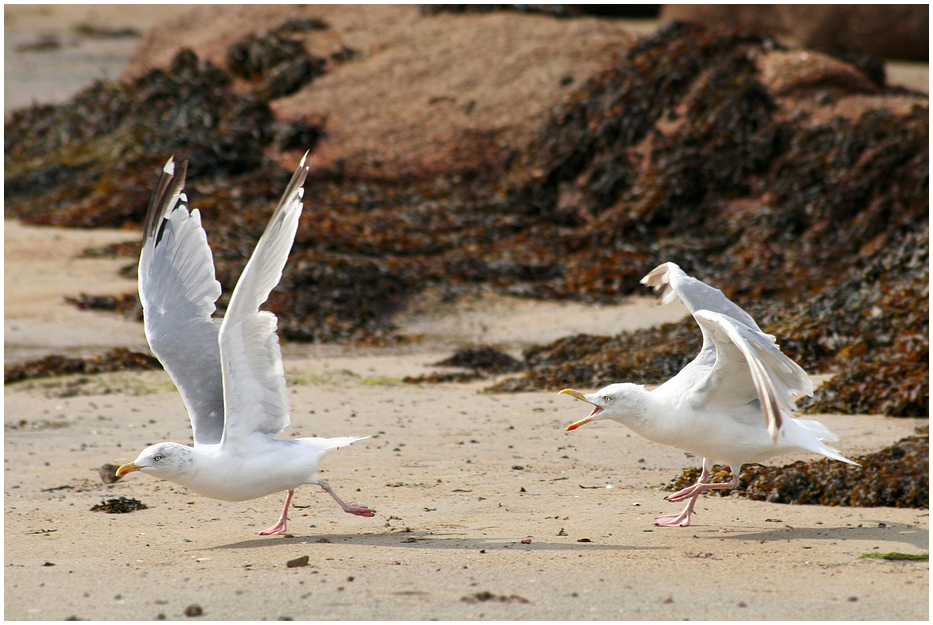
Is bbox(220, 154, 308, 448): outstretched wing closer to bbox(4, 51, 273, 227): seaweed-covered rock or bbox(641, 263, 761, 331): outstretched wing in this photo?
bbox(641, 263, 761, 331): outstretched wing

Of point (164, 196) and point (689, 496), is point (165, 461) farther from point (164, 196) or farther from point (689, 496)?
point (689, 496)

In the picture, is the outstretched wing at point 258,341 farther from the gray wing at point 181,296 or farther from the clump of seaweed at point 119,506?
the clump of seaweed at point 119,506

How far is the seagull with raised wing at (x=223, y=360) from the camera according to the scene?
496cm

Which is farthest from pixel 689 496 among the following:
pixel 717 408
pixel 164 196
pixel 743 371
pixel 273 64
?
pixel 273 64

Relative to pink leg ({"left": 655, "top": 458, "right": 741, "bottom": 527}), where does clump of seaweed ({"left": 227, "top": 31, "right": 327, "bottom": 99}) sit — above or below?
above

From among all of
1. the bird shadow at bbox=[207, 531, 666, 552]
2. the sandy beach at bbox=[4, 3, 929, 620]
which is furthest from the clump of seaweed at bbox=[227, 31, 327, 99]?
the bird shadow at bbox=[207, 531, 666, 552]

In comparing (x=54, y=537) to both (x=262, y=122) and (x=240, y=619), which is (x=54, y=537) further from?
(x=262, y=122)

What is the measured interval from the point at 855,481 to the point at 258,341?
351 cm

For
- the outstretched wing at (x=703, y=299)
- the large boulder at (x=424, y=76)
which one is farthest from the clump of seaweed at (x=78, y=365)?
the large boulder at (x=424, y=76)

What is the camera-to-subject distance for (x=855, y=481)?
19.4 feet

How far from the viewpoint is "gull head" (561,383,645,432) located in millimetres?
5586

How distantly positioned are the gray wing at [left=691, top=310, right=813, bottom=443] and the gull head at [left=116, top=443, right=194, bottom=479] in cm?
271

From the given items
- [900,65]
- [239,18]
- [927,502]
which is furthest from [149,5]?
[927,502]

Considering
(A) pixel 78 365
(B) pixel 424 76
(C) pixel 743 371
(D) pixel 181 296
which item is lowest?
(A) pixel 78 365
